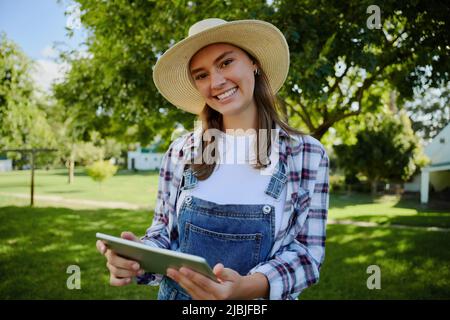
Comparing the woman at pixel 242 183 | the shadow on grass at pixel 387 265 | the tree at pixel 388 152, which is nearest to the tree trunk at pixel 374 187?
the tree at pixel 388 152

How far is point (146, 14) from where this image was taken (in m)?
6.12

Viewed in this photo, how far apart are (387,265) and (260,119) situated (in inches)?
236

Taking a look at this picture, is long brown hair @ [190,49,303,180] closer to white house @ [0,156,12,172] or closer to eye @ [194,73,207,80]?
eye @ [194,73,207,80]

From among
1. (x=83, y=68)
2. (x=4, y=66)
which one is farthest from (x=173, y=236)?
(x=4, y=66)

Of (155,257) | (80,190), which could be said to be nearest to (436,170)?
(80,190)

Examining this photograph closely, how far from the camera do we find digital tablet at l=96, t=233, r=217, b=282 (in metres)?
1.23

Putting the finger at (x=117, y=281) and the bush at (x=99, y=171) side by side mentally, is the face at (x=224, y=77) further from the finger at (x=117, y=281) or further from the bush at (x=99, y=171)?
the bush at (x=99, y=171)

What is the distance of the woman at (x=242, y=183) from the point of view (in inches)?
65.8

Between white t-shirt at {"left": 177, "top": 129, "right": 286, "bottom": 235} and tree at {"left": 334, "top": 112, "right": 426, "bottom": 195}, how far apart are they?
79.6 feet

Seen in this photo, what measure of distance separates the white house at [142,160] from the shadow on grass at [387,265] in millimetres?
42238

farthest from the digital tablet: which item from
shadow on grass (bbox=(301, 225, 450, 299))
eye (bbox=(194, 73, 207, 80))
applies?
shadow on grass (bbox=(301, 225, 450, 299))

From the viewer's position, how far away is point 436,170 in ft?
74.6

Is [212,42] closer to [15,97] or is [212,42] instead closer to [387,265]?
[387,265]

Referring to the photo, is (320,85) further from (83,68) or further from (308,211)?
(83,68)
